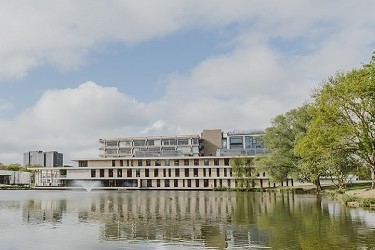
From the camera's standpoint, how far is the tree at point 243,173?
355ft

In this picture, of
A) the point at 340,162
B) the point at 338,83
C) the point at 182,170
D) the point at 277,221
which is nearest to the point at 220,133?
the point at 182,170

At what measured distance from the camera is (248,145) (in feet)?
532

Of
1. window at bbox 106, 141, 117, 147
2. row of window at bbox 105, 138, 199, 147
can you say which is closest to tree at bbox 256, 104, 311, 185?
row of window at bbox 105, 138, 199, 147

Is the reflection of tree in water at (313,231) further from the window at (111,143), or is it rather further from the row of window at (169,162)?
the window at (111,143)

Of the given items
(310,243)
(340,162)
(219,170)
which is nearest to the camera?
(310,243)

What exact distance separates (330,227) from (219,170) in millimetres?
94133

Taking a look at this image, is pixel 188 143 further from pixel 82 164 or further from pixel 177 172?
pixel 82 164

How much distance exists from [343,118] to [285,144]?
1232 inches

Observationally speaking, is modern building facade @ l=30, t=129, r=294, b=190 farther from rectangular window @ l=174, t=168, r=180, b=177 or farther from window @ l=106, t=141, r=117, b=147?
window @ l=106, t=141, r=117, b=147

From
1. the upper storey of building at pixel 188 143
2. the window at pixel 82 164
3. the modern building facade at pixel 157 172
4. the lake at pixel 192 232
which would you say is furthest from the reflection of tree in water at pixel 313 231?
the upper storey of building at pixel 188 143

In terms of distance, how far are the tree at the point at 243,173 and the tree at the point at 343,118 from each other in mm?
50061

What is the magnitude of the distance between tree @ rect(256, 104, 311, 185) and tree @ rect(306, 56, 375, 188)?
2380 centimetres

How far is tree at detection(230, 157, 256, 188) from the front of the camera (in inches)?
4254

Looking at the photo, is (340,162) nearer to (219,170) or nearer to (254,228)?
(254,228)
